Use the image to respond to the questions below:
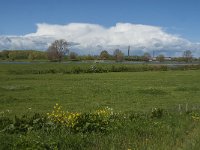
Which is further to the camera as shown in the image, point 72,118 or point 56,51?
point 56,51

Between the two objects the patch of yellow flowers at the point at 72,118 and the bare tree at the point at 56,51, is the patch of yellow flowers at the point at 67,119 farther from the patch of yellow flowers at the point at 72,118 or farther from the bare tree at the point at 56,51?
the bare tree at the point at 56,51

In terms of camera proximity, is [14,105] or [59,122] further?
[14,105]

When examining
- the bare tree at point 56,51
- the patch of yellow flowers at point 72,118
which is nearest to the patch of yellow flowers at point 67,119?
the patch of yellow flowers at point 72,118

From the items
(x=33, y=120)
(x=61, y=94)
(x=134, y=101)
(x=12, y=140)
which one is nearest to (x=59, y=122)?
(x=33, y=120)

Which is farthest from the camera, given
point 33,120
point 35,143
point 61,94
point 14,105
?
point 61,94

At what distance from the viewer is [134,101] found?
29.0 meters

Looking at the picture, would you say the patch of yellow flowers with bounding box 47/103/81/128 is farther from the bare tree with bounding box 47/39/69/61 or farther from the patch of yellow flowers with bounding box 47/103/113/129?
the bare tree with bounding box 47/39/69/61

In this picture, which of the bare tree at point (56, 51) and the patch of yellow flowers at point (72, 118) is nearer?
the patch of yellow flowers at point (72, 118)

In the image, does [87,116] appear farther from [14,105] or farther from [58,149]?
[14,105]

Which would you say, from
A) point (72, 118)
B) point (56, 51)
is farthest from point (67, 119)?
point (56, 51)

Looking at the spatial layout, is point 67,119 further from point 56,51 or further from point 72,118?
point 56,51

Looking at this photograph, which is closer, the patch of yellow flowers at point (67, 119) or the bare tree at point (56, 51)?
the patch of yellow flowers at point (67, 119)

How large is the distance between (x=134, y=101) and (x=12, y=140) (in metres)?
18.9

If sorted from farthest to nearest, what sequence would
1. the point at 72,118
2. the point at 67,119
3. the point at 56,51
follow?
the point at 56,51, the point at 67,119, the point at 72,118
